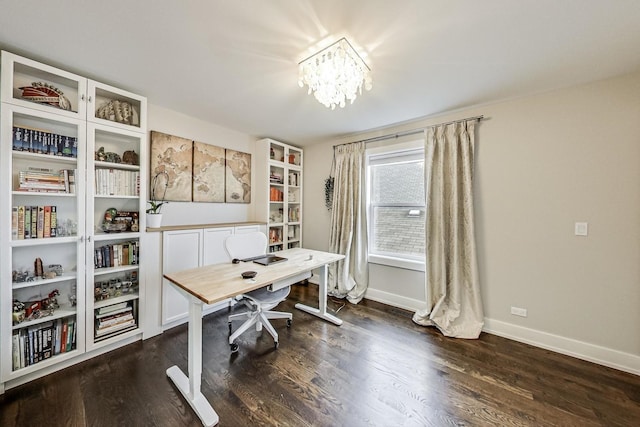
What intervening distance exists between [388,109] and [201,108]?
2112mm

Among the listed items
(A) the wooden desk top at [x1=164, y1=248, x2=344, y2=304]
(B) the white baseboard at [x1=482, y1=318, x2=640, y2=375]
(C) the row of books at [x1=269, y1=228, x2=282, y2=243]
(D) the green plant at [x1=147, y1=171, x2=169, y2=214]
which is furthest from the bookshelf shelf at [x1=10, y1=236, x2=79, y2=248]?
(B) the white baseboard at [x1=482, y1=318, x2=640, y2=375]

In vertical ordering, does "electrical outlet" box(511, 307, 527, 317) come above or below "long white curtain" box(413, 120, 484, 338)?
below

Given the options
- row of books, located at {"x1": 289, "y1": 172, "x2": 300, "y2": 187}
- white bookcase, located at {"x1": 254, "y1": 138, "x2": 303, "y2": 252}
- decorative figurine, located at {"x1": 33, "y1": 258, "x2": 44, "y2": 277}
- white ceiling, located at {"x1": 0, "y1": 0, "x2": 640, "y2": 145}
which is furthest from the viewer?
row of books, located at {"x1": 289, "y1": 172, "x2": 300, "y2": 187}

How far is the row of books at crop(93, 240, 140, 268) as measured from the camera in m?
1.98

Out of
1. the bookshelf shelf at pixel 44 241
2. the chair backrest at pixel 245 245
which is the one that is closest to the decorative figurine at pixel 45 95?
the bookshelf shelf at pixel 44 241

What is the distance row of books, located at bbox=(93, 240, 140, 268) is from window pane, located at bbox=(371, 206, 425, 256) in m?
2.81

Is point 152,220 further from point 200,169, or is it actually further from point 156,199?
point 200,169

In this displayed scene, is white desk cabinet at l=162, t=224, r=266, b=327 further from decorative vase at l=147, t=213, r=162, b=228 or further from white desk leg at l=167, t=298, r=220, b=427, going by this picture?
white desk leg at l=167, t=298, r=220, b=427

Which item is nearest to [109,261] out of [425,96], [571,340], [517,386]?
[425,96]

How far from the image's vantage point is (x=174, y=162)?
265 centimetres

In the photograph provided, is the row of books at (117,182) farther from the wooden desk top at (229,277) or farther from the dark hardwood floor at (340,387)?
the dark hardwood floor at (340,387)

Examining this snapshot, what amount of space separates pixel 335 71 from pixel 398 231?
7.25 ft

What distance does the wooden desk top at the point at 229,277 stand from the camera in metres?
1.44

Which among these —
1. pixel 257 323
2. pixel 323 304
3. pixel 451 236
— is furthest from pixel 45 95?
pixel 451 236
